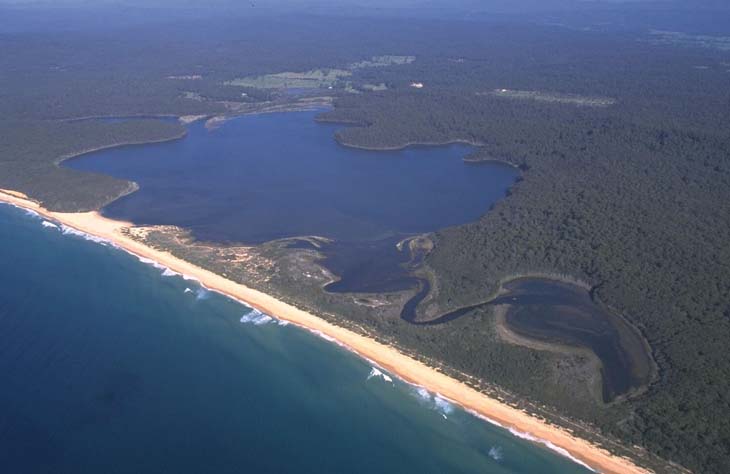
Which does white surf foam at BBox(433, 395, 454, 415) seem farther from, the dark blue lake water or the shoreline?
the dark blue lake water

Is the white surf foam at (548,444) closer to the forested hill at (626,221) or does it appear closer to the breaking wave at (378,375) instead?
the forested hill at (626,221)

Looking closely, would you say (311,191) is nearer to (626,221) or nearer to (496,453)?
(626,221)

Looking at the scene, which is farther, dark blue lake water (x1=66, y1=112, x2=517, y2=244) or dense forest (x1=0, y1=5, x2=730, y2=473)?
dark blue lake water (x1=66, y1=112, x2=517, y2=244)

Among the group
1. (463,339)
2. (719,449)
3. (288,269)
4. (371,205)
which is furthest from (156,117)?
(719,449)

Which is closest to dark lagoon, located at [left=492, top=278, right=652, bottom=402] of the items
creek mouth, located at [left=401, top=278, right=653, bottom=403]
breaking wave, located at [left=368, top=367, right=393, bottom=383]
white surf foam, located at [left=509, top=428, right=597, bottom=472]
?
creek mouth, located at [left=401, top=278, right=653, bottom=403]

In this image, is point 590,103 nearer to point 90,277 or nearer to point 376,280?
point 376,280

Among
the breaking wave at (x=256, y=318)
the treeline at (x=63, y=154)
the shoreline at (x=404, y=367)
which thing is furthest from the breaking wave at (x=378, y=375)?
the treeline at (x=63, y=154)
